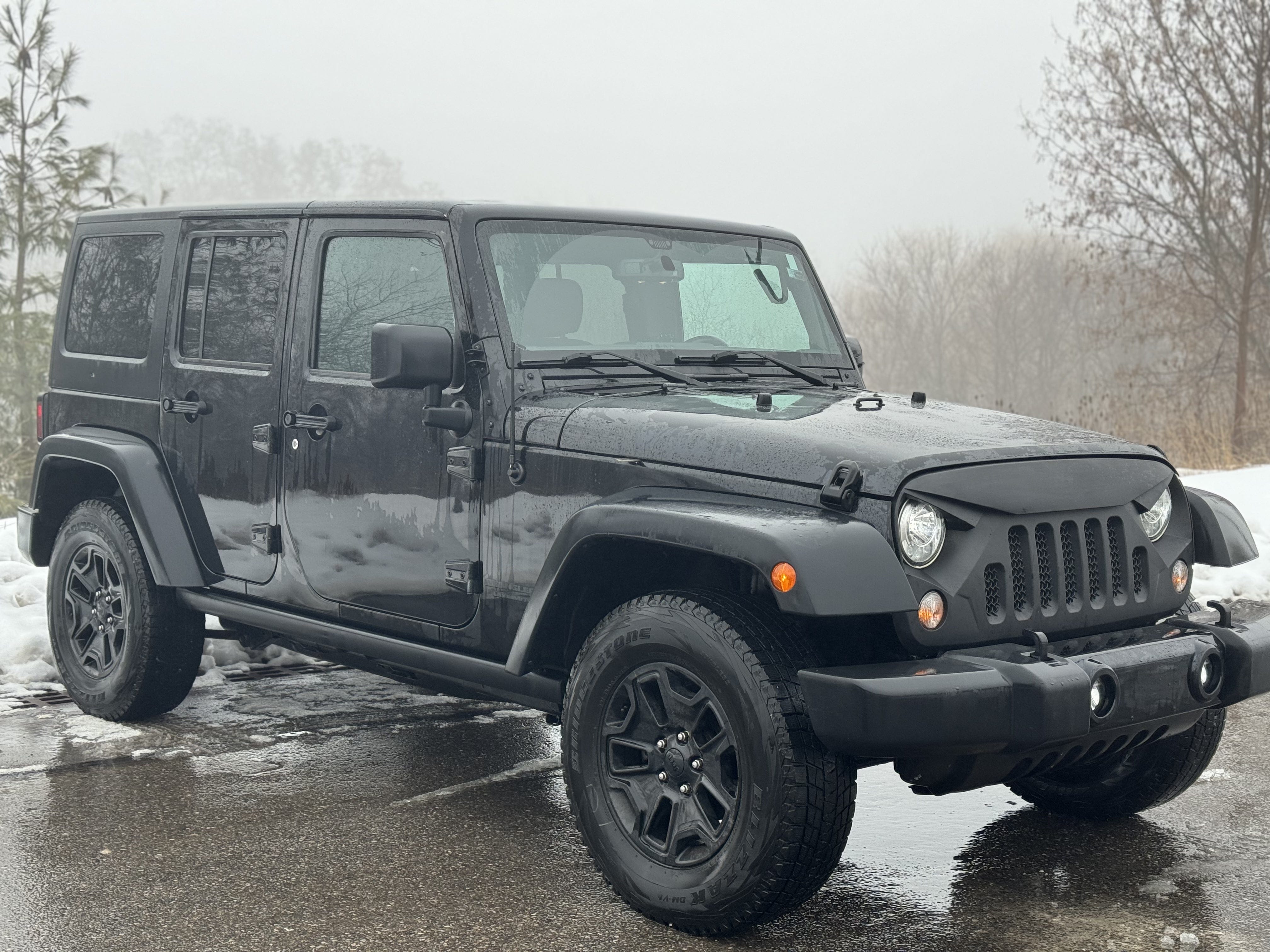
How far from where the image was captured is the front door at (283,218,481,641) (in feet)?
14.6

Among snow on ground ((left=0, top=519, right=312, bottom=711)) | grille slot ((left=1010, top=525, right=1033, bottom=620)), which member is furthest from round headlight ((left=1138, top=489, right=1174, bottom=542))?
Answer: snow on ground ((left=0, top=519, right=312, bottom=711))

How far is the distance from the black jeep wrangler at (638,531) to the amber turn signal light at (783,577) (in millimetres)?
16

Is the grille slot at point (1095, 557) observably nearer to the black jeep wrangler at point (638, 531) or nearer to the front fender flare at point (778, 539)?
the black jeep wrangler at point (638, 531)

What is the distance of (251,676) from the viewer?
6.79 meters

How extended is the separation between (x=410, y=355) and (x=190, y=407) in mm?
1677

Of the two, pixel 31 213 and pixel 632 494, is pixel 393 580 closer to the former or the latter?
pixel 632 494

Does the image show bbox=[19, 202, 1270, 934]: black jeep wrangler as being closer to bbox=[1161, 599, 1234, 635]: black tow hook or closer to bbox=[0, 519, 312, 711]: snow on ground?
bbox=[1161, 599, 1234, 635]: black tow hook

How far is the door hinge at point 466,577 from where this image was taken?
171 inches

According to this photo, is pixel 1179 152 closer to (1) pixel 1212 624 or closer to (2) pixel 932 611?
(1) pixel 1212 624

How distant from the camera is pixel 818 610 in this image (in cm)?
320

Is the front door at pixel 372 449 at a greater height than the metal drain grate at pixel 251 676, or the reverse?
the front door at pixel 372 449

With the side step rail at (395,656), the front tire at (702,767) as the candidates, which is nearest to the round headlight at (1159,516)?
the front tire at (702,767)

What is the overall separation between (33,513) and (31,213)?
19.8m

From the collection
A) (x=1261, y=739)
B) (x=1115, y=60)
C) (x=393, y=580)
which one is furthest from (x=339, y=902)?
(x=1115, y=60)
